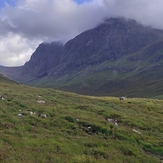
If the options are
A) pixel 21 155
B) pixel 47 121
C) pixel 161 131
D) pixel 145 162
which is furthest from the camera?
pixel 161 131

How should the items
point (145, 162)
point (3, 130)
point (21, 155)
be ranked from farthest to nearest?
point (3, 130) → point (145, 162) → point (21, 155)

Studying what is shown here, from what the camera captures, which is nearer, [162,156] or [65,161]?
[65,161]

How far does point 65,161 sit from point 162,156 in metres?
11.6

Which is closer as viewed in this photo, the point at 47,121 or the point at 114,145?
the point at 114,145

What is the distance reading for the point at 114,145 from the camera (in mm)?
27656

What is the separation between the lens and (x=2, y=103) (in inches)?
1594

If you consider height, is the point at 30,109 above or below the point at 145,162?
above

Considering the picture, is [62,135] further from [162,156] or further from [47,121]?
[162,156]

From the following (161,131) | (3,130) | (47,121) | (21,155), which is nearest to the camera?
(21,155)

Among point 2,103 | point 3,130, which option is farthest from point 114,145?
point 2,103

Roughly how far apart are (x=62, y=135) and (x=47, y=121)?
5093mm

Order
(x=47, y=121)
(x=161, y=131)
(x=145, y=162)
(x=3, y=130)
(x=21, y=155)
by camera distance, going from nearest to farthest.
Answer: (x=21, y=155)
(x=145, y=162)
(x=3, y=130)
(x=47, y=121)
(x=161, y=131)

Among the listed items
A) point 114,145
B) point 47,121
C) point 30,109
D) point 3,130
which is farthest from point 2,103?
point 114,145

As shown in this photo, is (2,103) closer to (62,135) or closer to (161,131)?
(62,135)
